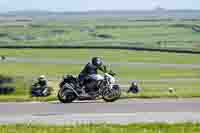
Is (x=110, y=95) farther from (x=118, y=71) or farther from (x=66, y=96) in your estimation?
(x=118, y=71)

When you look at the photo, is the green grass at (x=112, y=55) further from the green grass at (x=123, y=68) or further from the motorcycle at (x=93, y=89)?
the motorcycle at (x=93, y=89)

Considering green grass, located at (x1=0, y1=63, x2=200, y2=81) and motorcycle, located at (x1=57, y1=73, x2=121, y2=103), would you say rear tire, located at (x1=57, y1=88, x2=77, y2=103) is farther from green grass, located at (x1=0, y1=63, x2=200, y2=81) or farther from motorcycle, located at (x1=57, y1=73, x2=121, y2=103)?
green grass, located at (x1=0, y1=63, x2=200, y2=81)

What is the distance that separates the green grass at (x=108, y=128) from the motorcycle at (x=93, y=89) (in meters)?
5.64

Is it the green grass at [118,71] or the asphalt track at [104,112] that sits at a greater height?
the green grass at [118,71]

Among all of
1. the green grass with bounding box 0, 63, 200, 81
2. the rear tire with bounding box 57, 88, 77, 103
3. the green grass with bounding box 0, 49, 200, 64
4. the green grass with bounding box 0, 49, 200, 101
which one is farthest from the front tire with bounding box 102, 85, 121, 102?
the green grass with bounding box 0, 49, 200, 64

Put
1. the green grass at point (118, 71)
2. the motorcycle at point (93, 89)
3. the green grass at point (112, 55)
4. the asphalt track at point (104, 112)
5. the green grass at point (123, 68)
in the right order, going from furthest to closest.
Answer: the green grass at point (112, 55) < the green grass at point (118, 71) < the green grass at point (123, 68) < the motorcycle at point (93, 89) < the asphalt track at point (104, 112)

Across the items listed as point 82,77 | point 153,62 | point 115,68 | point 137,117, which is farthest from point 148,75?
point 137,117

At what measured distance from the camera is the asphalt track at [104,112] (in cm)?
1612

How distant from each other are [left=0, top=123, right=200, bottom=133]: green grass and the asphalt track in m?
1.22

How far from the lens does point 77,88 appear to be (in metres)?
20.6

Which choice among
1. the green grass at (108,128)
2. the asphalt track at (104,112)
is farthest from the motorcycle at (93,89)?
the green grass at (108,128)

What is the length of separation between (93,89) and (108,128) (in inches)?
284

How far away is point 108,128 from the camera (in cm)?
1348

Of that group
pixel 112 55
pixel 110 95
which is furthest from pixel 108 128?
pixel 112 55
